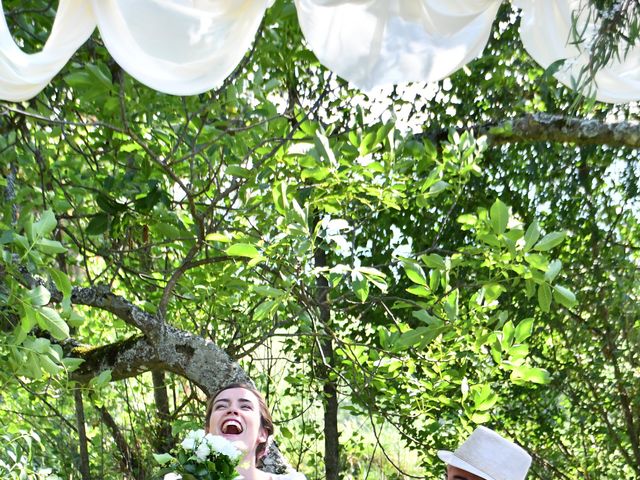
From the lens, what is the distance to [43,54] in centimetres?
237

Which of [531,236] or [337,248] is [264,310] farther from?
[337,248]

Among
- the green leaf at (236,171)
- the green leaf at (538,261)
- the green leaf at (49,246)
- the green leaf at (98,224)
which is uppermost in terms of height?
the green leaf at (98,224)

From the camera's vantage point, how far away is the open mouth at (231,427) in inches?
105

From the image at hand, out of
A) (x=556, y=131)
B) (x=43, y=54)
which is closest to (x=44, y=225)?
(x=43, y=54)

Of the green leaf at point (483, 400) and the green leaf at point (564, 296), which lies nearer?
the green leaf at point (564, 296)

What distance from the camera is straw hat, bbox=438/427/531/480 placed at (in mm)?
2418

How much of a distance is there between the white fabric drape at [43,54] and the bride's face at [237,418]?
1.01m

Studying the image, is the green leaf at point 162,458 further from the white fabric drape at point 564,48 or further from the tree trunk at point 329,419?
the tree trunk at point 329,419

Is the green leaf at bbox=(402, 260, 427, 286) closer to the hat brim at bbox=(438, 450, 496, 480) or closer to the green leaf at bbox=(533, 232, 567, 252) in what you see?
the green leaf at bbox=(533, 232, 567, 252)

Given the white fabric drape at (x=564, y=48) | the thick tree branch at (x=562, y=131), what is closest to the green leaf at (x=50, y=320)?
the white fabric drape at (x=564, y=48)

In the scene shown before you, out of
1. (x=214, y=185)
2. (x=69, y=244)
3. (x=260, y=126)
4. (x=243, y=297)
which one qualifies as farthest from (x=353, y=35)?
(x=69, y=244)

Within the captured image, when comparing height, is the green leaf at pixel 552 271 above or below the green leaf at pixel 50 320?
above

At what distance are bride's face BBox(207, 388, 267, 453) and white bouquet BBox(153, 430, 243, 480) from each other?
62 cm

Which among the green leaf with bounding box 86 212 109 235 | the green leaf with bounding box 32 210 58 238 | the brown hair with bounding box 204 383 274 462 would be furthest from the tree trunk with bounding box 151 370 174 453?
the green leaf with bounding box 32 210 58 238
